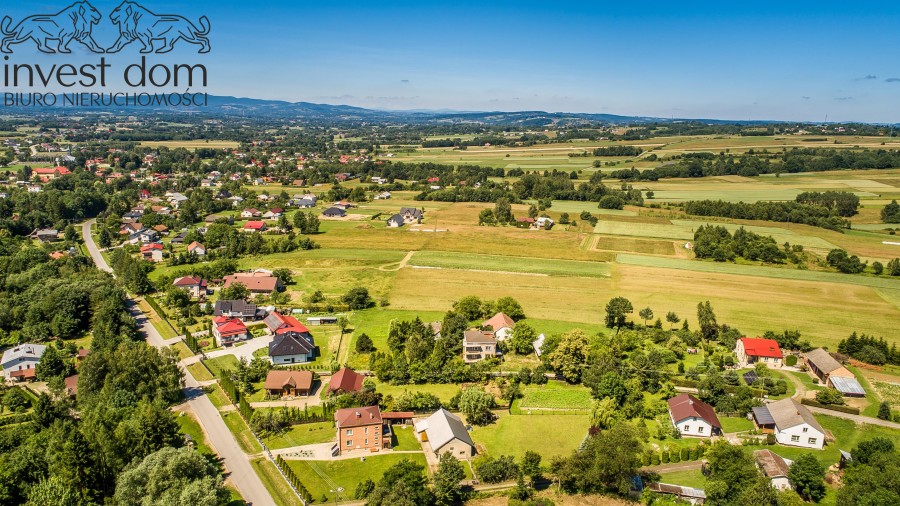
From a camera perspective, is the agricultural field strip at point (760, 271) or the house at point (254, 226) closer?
the agricultural field strip at point (760, 271)

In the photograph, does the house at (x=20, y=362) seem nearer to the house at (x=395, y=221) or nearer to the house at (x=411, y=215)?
the house at (x=395, y=221)

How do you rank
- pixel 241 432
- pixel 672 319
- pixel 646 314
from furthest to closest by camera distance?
pixel 672 319
pixel 646 314
pixel 241 432

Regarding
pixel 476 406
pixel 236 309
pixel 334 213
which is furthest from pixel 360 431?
pixel 334 213

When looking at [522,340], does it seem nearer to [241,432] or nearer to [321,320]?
[321,320]

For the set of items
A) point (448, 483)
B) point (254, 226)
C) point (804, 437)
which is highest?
point (254, 226)

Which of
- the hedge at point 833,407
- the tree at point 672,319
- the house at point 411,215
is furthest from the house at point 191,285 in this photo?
the hedge at point 833,407

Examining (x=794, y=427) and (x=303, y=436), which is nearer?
(x=794, y=427)

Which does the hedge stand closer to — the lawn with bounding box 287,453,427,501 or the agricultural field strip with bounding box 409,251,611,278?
the lawn with bounding box 287,453,427,501

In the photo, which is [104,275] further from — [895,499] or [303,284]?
[895,499]
